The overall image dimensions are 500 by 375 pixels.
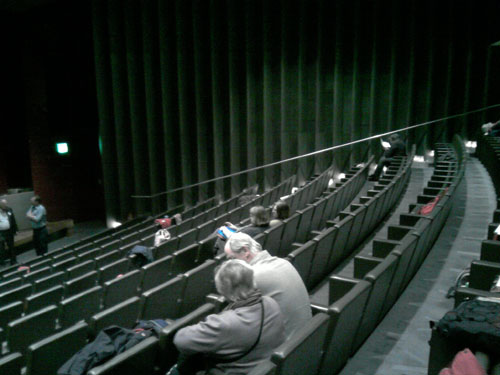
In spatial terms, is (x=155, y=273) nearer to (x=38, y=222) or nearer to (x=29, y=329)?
(x=29, y=329)

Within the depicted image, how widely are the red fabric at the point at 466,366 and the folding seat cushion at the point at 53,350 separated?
1067mm

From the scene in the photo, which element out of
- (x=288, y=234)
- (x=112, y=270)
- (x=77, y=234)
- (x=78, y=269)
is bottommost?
(x=77, y=234)

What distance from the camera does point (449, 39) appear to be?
Result: 17.2 feet

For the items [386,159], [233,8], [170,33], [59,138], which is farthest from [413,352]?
[59,138]

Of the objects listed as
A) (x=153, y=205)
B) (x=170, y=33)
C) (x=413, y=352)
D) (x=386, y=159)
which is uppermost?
(x=170, y=33)

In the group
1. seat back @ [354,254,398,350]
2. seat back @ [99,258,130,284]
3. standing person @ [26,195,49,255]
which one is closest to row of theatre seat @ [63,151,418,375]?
seat back @ [354,254,398,350]

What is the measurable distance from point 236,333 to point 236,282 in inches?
5.0

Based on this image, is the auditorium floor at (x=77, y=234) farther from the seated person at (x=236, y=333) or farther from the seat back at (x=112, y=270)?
the seated person at (x=236, y=333)

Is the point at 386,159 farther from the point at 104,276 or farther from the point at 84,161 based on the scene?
the point at 84,161

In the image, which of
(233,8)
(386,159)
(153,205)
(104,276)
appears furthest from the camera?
(153,205)

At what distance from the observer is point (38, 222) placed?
15.0ft

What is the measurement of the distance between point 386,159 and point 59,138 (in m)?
5.60

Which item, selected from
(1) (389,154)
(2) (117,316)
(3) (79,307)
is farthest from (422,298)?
(1) (389,154)

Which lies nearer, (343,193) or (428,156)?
(343,193)
